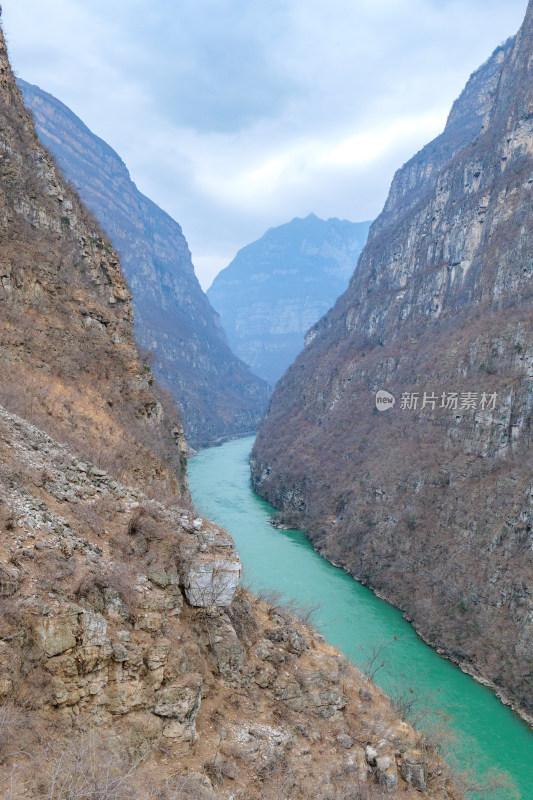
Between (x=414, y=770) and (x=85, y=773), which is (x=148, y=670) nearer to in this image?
(x=85, y=773)

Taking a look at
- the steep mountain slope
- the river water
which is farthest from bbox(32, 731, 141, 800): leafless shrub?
the steep mountain slope

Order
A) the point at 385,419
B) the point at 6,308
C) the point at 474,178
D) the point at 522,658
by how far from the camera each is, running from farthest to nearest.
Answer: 1. the point at 474,178
2. the point at 385,419
3. the point at 522,658
4. the point at 6,308

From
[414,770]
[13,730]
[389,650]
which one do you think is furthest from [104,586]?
[389,650]

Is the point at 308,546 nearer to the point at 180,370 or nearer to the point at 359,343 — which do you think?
the point at 359,343

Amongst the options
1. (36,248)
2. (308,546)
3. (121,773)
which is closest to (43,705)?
(121,773)

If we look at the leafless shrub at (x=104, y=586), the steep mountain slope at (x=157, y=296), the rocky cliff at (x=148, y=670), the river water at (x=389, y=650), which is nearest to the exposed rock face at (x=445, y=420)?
the river water at (x=389, y=650)

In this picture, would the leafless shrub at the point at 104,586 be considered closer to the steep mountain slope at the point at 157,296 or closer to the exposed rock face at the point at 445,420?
the exposed rock face at the point at 445,420
